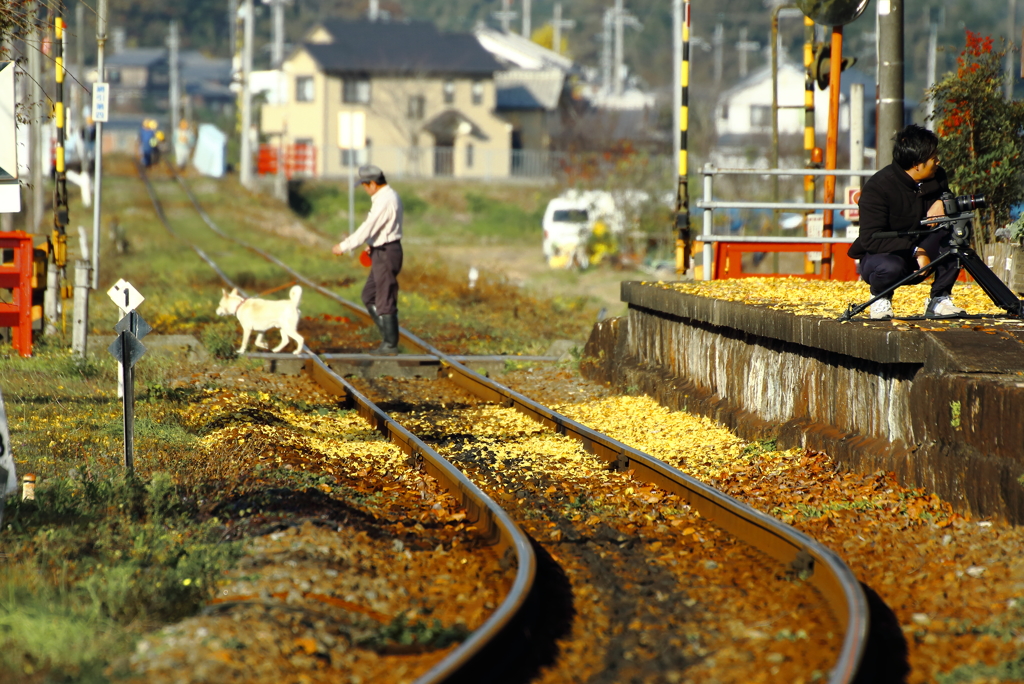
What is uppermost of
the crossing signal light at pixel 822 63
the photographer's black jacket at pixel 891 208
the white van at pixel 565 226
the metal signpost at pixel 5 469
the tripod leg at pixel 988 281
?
the crossing signal light at pixel 822 63

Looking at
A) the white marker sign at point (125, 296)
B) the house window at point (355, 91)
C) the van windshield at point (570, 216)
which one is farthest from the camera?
the house window at point (355, 91)

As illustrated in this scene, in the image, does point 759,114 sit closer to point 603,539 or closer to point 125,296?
point 125,296

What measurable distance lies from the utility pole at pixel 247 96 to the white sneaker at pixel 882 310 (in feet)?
117

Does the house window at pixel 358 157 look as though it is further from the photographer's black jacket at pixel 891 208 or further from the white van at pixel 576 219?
the photographer's black jacket at pixel 891 208

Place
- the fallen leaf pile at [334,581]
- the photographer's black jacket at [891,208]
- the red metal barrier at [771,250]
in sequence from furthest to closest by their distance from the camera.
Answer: the red metal barrier at [771,250] → the photographer's black jacket at [891,208] → the fallen leaf pile at [334,581]

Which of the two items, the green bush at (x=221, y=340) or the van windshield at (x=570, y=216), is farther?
the van windshield at (x=570, y=216)

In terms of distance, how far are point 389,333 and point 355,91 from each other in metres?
57.8

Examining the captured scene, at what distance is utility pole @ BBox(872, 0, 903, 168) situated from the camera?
40.2ft

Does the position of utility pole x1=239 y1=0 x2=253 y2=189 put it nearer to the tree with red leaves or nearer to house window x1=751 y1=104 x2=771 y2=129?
the tree with red leaves

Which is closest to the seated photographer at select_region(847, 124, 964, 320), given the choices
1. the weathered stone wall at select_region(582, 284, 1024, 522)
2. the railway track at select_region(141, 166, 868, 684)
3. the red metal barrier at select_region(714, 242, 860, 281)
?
the weathered stone wall at select_region(582, 284, 1024, 522)

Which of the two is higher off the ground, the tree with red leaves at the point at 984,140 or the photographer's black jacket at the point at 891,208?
the tree with red leaves at the point at 984,140

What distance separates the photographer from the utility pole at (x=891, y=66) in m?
12.3

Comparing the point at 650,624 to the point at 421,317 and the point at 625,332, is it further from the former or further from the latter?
the point at 421,317

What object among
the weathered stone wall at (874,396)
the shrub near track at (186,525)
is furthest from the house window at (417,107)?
the shrub near track at (186,525)
